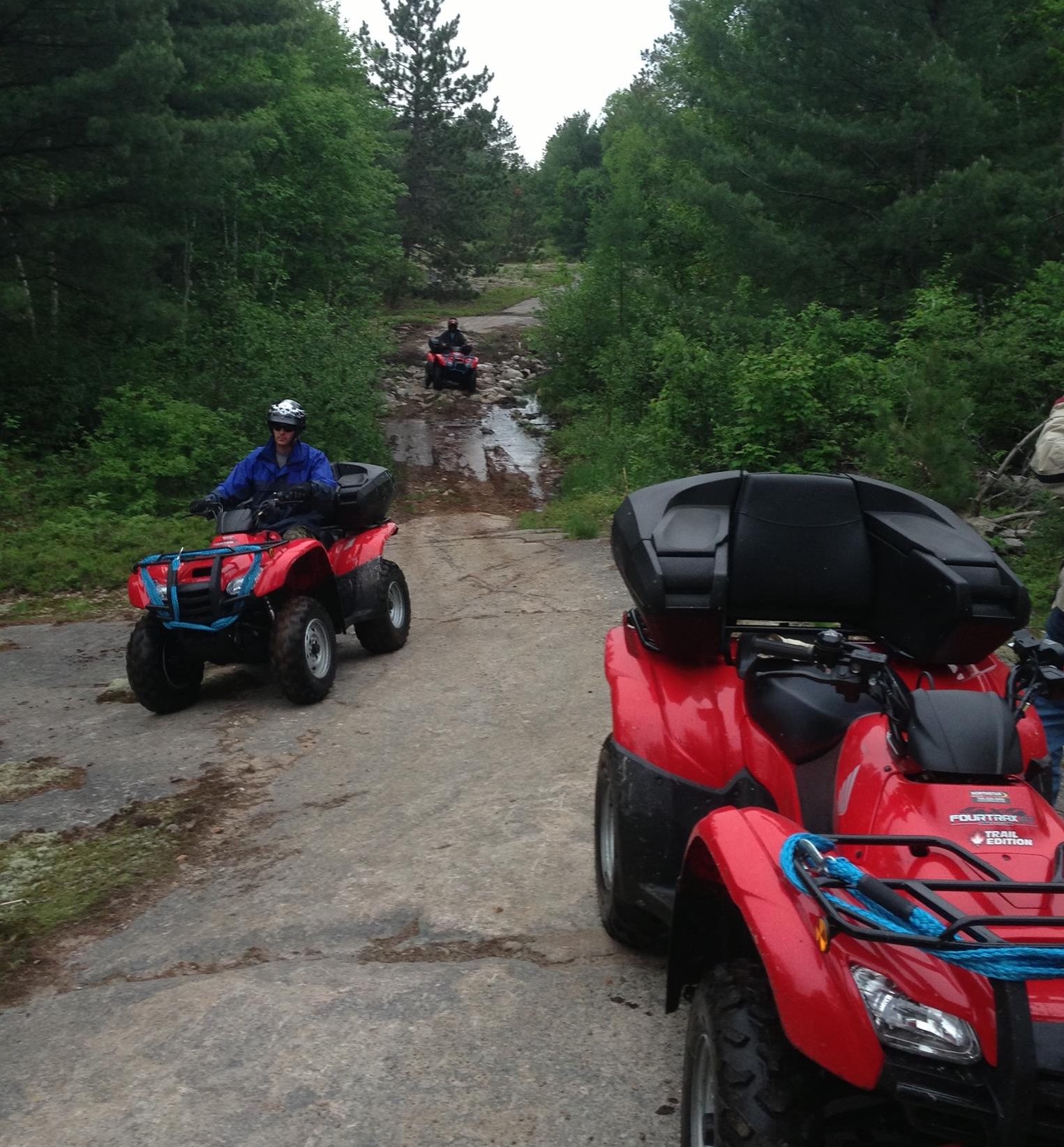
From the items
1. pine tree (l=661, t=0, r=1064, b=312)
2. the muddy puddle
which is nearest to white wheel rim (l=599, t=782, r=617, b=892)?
the muddy puddle

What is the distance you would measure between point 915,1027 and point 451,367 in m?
25.0

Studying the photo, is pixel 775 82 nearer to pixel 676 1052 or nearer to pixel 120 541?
pixel 120 541

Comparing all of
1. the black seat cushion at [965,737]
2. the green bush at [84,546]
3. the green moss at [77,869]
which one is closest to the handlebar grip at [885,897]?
the black seat cushion at [965,737]

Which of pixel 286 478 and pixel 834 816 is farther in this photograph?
pixel 286 478

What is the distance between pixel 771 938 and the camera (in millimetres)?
2182

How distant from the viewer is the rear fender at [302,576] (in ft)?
23.7

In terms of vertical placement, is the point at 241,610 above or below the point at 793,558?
below

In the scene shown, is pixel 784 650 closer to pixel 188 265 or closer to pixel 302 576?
pixel 302 576

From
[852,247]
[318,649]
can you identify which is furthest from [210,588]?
[852,247]

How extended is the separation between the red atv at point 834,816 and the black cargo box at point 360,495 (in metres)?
4.58

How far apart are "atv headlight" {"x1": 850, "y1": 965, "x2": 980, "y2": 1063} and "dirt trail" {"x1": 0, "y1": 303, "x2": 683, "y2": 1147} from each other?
1113 mm

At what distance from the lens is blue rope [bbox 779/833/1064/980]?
6.30 ft

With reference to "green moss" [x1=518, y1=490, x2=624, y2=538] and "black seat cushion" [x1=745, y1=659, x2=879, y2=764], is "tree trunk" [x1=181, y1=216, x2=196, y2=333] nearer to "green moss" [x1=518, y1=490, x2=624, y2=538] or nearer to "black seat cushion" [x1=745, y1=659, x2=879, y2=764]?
"green moss" [x1=518, y1=490, x2=624, y2=538]

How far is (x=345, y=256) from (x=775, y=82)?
41.4 feet
